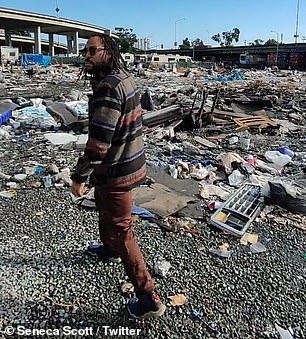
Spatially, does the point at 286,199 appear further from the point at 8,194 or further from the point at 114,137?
the point at 8,194

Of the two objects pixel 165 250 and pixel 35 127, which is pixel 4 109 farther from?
pixel 165 250

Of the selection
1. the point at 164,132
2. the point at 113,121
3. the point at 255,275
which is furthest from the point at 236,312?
the point at 164,132

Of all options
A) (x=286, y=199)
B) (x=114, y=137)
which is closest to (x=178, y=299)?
(x=114, y=137)

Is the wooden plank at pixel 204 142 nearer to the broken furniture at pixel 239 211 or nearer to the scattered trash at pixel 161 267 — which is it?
the broken furniture at pixel 239 211

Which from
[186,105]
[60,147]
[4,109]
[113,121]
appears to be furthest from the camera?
[186,105]

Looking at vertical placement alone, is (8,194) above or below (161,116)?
below

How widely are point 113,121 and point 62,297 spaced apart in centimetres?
136

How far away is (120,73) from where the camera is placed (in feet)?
6.97

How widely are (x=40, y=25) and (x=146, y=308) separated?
62.7 meters

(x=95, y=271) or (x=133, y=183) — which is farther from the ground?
(x=133, y=183)

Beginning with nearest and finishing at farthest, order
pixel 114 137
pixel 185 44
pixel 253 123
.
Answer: pixel 114 137, pixel 253 123, pixel 185 44

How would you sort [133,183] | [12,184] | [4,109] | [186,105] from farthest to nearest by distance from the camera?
[186,105], [4,109], [12,184], [133,183]

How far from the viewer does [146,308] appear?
234 cm

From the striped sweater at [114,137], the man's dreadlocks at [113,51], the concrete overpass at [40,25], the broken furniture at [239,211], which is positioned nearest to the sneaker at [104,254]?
the striped sweater at [114,137]
